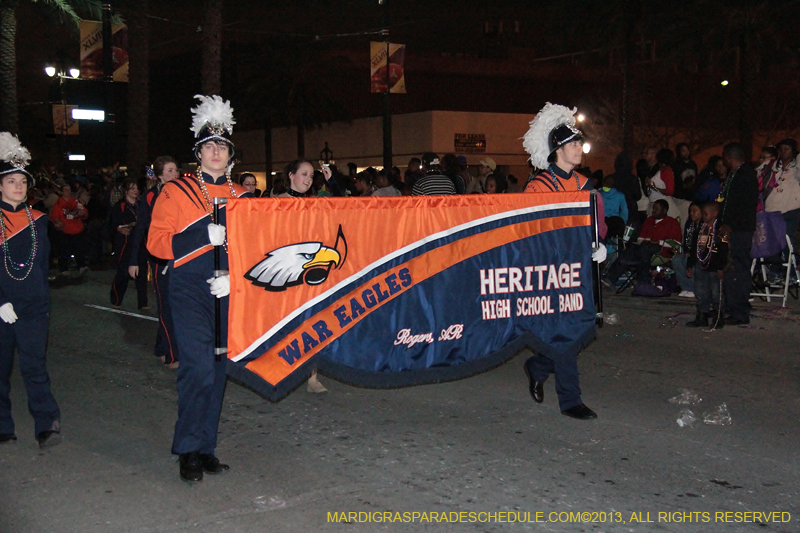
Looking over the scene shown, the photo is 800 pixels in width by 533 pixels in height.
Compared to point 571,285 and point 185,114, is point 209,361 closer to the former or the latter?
point 571,285

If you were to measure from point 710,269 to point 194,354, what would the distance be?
7115 millimetres

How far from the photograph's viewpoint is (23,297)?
18.7 feet

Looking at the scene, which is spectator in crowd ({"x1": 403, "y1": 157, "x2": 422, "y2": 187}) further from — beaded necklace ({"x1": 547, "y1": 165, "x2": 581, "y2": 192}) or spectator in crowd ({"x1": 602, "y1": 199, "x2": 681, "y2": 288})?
beaded necklace ({"x1": 547, "y1": 165, "x2": 581, "y2": 192})

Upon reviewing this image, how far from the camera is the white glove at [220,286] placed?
16.1 feet

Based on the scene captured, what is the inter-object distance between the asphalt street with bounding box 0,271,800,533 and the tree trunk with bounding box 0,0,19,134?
18371 millimetres

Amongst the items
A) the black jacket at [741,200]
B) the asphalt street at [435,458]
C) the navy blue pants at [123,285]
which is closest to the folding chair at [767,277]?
the black jacket at [741,200]

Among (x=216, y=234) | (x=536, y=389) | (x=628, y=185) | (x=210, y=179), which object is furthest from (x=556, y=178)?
(x=628, y=185)

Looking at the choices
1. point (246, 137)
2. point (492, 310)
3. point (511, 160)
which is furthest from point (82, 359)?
point (246, 137)

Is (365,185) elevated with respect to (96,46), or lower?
lower

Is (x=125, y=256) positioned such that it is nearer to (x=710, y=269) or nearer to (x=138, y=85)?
(x=710, y=269)

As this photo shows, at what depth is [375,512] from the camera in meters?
4.53

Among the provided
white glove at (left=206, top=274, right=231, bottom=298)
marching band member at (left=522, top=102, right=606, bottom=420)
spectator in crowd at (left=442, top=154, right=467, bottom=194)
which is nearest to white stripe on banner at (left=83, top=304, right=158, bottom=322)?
spectator in crowd at (left=442, top=154, right=467, bottom=194)

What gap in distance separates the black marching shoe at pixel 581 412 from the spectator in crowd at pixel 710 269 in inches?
179

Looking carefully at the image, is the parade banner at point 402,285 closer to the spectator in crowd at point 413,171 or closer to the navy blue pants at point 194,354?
the navy blue pants at point 194,354
